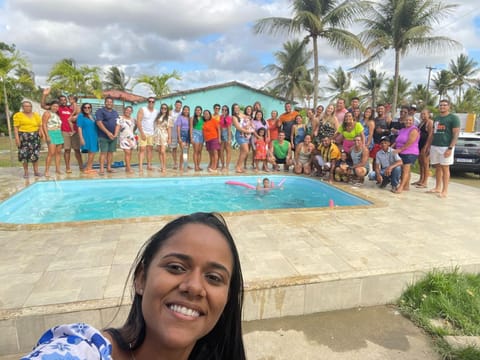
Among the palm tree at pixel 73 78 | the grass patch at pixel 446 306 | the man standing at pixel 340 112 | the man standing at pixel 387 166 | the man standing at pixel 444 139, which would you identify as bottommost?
the grass patch at pixel 446 306

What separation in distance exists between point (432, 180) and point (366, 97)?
29.6m

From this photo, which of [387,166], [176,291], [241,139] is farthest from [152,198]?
[176,291]

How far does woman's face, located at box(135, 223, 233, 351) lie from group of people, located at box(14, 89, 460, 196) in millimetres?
7202

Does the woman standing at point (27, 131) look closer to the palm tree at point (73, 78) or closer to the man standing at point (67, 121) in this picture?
the man standing at point (67, 121)

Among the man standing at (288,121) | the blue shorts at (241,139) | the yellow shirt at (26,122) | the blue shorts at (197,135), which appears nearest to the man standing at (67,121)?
the yellow shirt at (26,122)

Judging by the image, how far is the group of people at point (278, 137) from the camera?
7.38 meters

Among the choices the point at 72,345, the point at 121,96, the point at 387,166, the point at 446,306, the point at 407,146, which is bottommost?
the point at 446,306

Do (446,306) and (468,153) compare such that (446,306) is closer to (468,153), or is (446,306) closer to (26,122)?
(26,122)

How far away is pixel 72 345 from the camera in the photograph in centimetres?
89

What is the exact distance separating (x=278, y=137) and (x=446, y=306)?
7.61 m

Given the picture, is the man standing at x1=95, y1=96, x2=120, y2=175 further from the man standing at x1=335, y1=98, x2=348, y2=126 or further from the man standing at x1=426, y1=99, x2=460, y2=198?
the man standing at x1=426, y1=99, x2=460, y2=198

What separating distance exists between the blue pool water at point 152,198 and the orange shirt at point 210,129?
1264 millimetres

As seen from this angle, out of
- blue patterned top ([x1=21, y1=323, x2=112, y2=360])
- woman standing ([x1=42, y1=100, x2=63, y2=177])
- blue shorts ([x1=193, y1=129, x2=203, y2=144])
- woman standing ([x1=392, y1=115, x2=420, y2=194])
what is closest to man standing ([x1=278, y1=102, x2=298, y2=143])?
blue shorts ([x1=193, y1=129, x2=203, y2=144])

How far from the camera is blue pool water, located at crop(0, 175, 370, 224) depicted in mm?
6652
